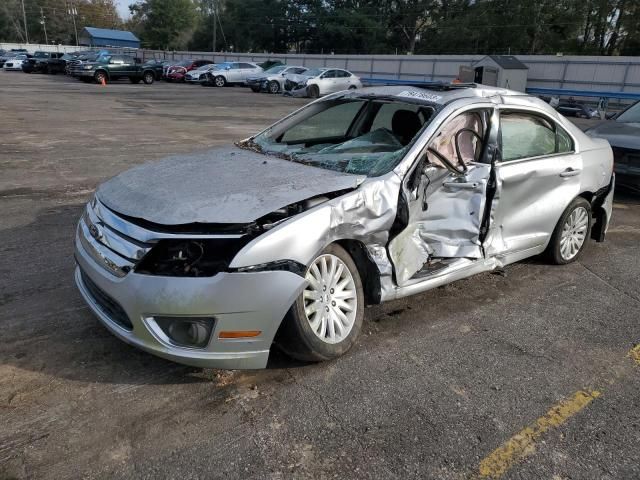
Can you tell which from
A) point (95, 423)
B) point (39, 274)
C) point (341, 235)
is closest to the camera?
point (95, 423)

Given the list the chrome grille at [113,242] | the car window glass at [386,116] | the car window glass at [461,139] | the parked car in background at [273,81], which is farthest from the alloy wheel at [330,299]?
the parked car in background at [273,81]

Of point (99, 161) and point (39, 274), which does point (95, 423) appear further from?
point (99, 161)

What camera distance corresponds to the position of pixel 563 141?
4.97 metres

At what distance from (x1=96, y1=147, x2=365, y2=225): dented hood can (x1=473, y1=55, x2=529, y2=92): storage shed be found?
94.4 feet

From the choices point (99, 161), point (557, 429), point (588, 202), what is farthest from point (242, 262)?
point (99, 161)

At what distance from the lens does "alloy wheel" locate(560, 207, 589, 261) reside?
200 inches

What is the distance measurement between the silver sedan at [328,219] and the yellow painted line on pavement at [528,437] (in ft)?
3.48

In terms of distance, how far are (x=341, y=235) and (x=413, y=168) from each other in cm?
83

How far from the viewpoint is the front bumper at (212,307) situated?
270cm

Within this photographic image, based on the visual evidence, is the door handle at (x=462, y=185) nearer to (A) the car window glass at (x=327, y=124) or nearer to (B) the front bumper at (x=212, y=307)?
(A) the car window glass at (x=327, y=124)

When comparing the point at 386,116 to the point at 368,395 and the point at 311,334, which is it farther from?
the point at 368,395

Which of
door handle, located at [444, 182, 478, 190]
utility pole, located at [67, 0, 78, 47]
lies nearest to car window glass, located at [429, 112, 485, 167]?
door handle, located at [444, 182, 478, 190]

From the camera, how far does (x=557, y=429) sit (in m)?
2.82

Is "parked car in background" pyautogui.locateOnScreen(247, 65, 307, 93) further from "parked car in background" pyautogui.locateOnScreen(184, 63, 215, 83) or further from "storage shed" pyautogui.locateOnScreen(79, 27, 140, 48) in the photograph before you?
"storage shed" pyautogui.locateOnScreen(79, 27, 140, 48)
